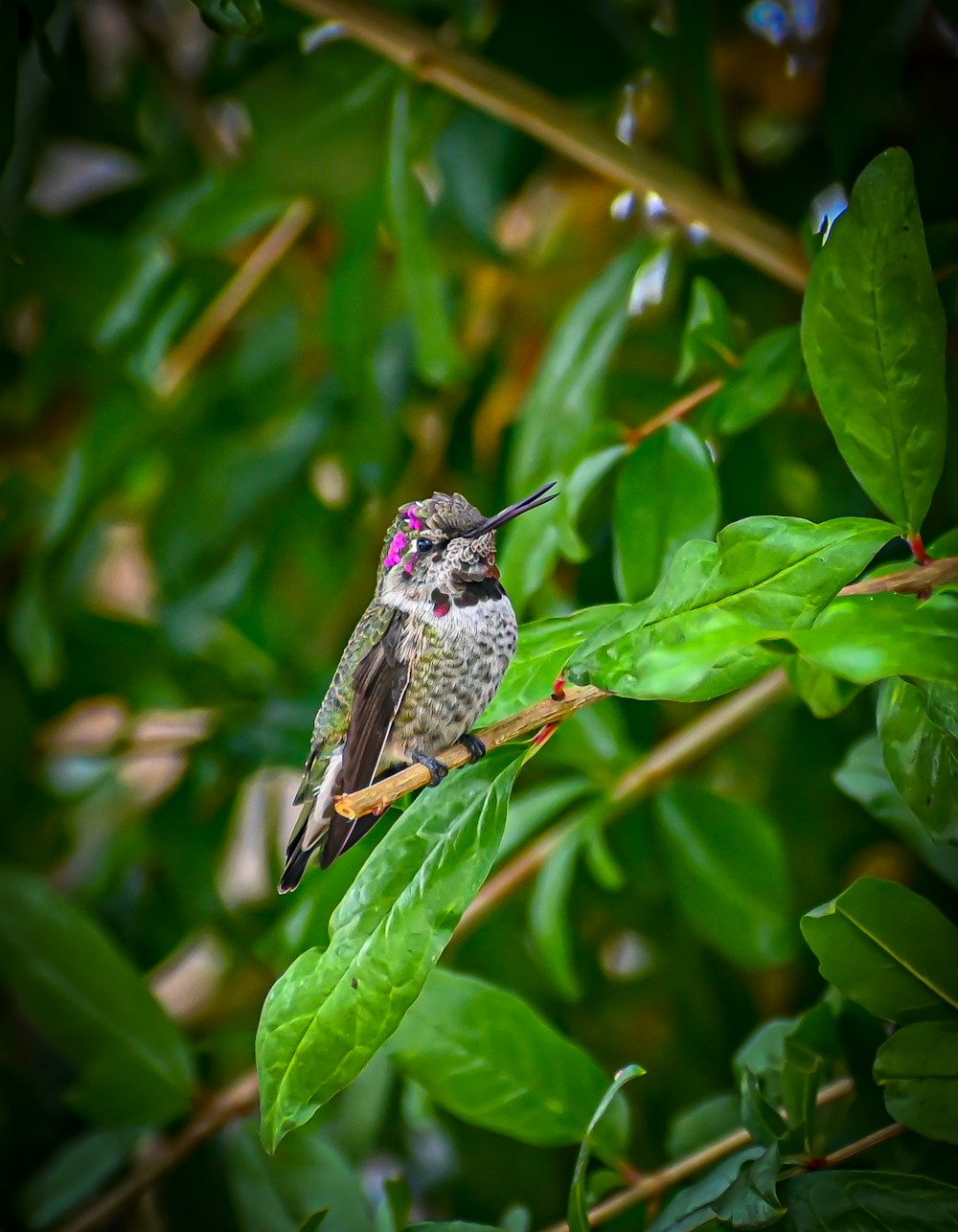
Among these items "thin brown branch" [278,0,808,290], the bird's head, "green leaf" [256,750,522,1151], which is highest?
"thin brown branch" [278,0,808,290]

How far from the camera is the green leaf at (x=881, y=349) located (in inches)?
19.1

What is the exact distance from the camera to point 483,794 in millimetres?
508

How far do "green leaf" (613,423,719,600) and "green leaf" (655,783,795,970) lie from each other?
0.29m

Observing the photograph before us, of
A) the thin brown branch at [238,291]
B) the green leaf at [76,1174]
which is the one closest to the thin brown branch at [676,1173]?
the green leaf at [76,1174]

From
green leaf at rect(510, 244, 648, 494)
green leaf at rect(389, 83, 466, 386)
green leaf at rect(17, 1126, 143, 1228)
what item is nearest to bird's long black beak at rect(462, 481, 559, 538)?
green leaf at rect(510, 244, 648, 494)

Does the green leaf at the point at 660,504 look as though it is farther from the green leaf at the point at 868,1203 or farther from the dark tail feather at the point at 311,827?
the green leaf at the point at 868,1203

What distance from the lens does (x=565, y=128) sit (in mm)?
833

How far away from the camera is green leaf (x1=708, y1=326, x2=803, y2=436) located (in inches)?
26.4

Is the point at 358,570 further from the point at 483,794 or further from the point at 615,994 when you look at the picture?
the point at 483,794

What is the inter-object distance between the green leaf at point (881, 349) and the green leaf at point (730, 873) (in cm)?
43

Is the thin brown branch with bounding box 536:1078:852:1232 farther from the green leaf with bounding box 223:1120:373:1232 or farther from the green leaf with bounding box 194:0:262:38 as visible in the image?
the green leaf with bounding box 194:0:262:38

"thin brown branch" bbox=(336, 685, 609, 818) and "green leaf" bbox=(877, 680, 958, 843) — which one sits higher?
"thin brown branch" bbox=(336, 685, 609, 818)

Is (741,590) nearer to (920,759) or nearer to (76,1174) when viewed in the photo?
(920,759)

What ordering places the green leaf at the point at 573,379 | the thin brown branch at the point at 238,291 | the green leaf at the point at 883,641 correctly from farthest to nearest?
the thin brown branch at the point at 238,291 < the green leaf at the point at 573,379 < the green leaf at the point at 883,641
